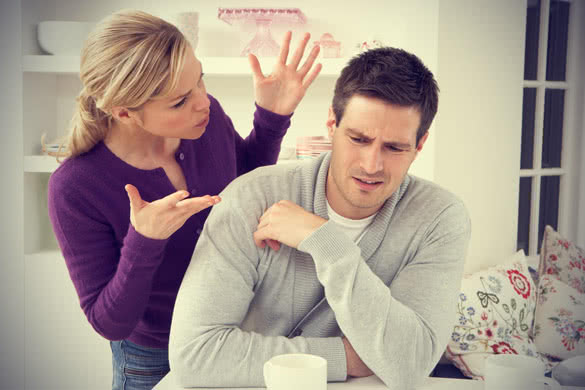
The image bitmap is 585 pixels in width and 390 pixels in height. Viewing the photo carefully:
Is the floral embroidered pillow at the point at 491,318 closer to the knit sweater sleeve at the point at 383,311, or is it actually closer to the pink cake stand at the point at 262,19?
the knit sweater sleeve at the point at 383,311

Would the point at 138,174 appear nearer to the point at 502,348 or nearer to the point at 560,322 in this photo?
the point at 502,348

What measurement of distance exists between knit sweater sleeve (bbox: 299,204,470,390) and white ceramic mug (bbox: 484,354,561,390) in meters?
0.18

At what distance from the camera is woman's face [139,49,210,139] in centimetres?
121

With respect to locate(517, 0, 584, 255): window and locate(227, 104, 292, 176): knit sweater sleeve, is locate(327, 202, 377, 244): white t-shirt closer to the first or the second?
locate(227, 104, 292, 176): knit sweater sleeve

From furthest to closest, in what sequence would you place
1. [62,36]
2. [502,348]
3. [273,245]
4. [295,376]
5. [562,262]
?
[62,36]
[562,262]
[502,348]
[273,245]
[295,376]

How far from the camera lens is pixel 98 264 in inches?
50.5

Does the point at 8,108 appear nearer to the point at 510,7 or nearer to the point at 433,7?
the point at 433,7

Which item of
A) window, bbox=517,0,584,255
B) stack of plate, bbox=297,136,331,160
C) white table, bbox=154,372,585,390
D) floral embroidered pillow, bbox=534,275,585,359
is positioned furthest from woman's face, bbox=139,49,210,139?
window, bbox=517,0,584,255

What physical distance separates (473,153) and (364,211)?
1.38 metres

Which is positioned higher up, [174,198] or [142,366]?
[174,198]

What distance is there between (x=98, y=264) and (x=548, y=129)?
2480mm

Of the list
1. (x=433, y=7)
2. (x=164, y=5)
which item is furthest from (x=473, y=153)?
(x=164, y=5)

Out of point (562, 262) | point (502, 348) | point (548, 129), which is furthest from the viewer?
point (548, 129)

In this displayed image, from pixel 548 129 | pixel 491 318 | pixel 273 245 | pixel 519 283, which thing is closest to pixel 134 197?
pixel 273 245
